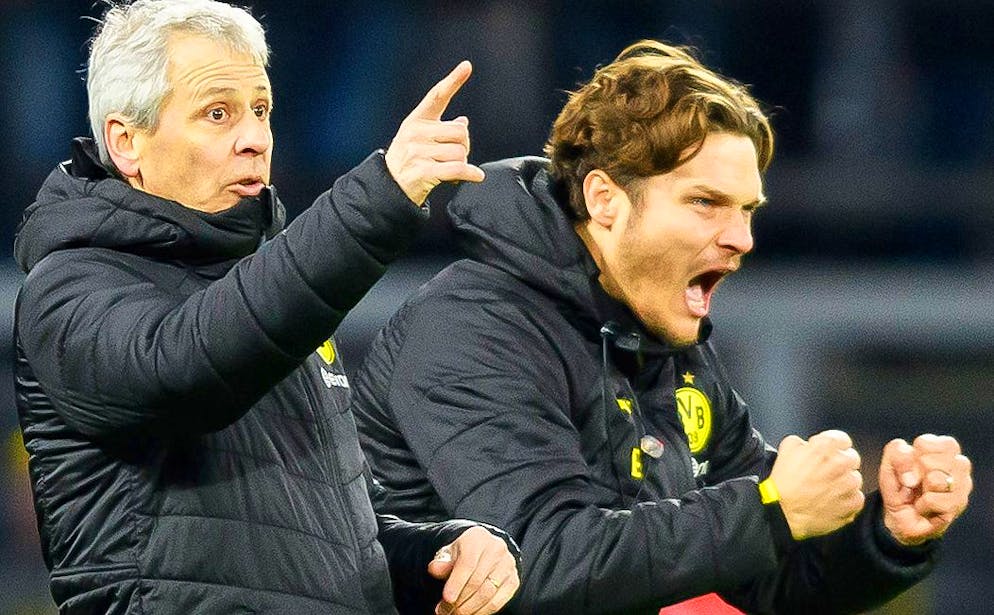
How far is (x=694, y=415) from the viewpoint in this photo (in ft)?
10.1

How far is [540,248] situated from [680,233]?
0.68ft

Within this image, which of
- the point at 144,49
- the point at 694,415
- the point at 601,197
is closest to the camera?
the point at 144,49

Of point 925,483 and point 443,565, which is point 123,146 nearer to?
point 443,565

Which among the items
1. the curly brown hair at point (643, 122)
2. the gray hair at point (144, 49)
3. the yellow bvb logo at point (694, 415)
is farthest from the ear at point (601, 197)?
the gray hair at point (144, 49)

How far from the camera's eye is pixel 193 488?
2260mm

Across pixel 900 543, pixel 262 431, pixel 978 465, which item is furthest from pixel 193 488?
pixel 978 465

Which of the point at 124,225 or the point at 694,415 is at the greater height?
the point at 124,225

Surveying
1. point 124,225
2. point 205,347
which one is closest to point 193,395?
point 205,347

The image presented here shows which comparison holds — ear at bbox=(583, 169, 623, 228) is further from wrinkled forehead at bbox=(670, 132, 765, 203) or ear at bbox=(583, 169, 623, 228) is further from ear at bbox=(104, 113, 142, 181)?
ear at bbox=(104, 113, 142, 181)

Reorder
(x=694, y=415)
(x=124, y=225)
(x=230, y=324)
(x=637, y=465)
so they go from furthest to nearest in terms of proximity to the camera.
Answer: (x=694, y=415)
(x=637, y=465)
(x=124, y=225)
(x=230, y=324)

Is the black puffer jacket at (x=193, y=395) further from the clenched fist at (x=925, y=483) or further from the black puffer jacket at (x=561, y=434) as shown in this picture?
the clenched fist at (x=925, y=483)

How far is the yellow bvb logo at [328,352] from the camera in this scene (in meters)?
2.53

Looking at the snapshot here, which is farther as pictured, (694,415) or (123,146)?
(694,415)

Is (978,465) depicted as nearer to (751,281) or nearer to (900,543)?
(751,281)
